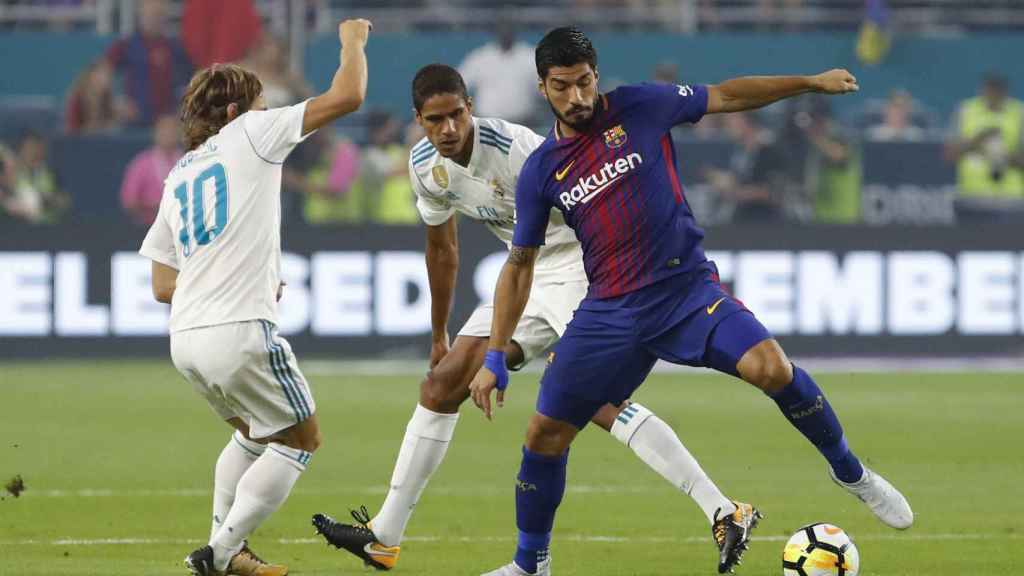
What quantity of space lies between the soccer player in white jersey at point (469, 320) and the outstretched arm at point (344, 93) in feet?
2.23

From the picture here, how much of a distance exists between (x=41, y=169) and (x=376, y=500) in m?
10.3

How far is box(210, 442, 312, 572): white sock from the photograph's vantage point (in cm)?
695

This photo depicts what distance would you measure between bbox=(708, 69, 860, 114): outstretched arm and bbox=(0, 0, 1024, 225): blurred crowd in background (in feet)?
35.8

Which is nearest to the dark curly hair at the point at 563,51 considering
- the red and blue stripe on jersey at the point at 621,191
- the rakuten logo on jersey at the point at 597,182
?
the red and blue stripe on jersey at the point at 621,191

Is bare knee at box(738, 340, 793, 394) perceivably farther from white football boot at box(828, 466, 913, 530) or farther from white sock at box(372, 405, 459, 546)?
white sock at box(372, 405, 459, 546)

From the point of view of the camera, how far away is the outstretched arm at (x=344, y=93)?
265 inches

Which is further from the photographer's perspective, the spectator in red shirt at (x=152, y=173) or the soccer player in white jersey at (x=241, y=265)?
the spectator in red shirt at (x=152, y=173)

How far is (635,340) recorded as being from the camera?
7.16 m

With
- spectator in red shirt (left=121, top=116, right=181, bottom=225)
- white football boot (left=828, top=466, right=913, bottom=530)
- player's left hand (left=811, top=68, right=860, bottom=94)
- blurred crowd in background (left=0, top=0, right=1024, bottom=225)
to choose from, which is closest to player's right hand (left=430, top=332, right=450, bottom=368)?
white football boot (left=828, top=466, right=913, bottom=530)

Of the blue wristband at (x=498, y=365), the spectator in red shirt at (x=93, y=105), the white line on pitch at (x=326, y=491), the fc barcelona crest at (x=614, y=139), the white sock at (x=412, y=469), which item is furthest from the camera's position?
the spectator in red shirt at (x=93, y=105)

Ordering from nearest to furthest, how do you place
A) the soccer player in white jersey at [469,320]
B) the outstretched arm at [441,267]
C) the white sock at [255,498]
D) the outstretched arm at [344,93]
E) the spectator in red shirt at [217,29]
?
the outstretched arm at [344,93] → the white sock at [255,498] → the soccer player in white jersey at [469,320] → the outstretched arm at [441,267] → the spectator in red shirt at [217,29]

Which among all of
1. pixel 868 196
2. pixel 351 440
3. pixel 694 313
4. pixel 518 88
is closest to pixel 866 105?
pixel 868 196

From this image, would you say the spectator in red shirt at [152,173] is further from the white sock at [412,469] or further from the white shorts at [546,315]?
the white sock at [412,469]

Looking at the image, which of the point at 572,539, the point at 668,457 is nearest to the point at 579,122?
the point at 668,457
